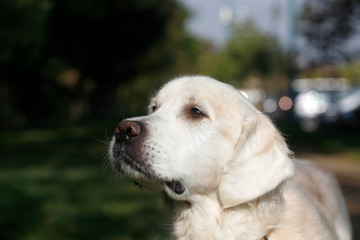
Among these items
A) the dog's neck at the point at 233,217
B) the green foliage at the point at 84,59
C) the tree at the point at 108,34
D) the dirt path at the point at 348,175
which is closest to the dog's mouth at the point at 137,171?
the dog's neck at the point at 233,217

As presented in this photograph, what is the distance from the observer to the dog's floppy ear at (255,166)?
388 centimetres

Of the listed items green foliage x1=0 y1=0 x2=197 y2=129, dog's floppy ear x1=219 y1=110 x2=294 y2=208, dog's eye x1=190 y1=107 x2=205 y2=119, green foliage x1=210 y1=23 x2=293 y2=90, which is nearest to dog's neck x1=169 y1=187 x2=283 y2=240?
dog's floppy ear x1=219 y1=110 x2=294 y2=208

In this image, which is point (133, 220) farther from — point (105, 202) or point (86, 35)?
point (86, 35)

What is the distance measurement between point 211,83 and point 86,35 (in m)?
29.5

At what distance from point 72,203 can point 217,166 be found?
21.6 feet

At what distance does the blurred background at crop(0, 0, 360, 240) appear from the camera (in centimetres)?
922

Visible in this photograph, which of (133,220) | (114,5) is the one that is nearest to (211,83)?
(133,220)

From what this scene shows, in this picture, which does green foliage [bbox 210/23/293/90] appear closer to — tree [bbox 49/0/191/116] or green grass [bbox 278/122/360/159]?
tree [bbox 49/0/191/116]

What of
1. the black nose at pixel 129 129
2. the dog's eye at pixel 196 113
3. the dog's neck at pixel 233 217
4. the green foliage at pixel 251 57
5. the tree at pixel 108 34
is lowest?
the dog's neck at pixel 233 217

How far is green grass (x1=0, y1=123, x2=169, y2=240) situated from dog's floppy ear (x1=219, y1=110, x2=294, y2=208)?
0.79 metres

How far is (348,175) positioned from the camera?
1366 cm

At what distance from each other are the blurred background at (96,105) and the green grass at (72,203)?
0.02 m

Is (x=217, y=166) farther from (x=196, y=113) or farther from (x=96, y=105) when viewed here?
(x=96, y=105)

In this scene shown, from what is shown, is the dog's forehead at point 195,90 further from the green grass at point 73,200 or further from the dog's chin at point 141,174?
the green grass at point 73,200
